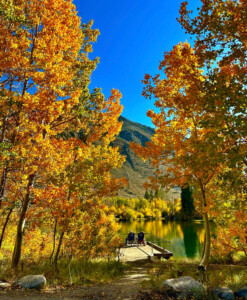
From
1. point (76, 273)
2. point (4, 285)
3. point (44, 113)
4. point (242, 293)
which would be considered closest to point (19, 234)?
point (4, 285)

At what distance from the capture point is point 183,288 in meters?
6.33

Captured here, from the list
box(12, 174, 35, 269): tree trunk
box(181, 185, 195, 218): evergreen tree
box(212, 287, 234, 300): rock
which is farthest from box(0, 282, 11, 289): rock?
box(181, 185, 195, 218): evergreen tree

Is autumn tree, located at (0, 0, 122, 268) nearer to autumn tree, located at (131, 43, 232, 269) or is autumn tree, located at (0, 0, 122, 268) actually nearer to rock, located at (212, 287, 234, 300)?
autumn tree, located at (131, 43, 232, 269)

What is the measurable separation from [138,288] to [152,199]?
103320 millimetres

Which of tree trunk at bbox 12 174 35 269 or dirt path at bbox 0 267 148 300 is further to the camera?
tree trunk at bbox 12 174 35 269

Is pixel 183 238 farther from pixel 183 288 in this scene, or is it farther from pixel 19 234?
pixel 19 234

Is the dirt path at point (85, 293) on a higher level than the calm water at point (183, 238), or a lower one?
higher

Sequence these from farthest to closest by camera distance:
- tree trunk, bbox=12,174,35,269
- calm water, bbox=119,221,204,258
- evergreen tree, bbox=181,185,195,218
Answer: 1. evergreen tree, bbox=181,185,195,218
2. calm water, bbox=119,221,204,258
3. tree trunk, bbox=12,174,35,269

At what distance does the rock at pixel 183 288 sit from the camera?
20.1 feet

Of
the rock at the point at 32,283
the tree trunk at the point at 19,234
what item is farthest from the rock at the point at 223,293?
the tree trunk at the point at 19,234

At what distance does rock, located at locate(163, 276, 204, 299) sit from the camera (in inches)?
241

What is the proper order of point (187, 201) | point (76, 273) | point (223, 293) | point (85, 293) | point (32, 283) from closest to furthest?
point (223, 293)
point (85, 293)
point (32, 283)
point (76, 273)
point (187, 201)

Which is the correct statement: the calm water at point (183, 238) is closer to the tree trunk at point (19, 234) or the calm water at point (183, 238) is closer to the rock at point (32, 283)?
the tree trunk at point (19, 234)

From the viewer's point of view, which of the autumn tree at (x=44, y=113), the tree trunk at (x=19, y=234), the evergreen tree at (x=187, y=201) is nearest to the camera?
the autumn tree at (x=44, y=113)
